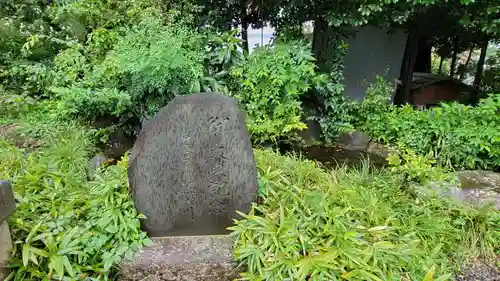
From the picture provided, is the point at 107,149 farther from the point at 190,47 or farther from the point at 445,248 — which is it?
the point at 445,248

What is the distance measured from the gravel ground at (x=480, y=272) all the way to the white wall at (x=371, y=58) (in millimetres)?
4881

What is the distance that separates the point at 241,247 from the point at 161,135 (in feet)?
3.13

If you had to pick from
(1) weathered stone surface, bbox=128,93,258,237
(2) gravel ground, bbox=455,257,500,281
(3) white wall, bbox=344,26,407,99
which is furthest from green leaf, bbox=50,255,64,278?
(3) white wall, bbox=344,26,407,99

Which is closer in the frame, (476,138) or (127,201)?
(127,201)

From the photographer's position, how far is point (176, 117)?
92.5 inches

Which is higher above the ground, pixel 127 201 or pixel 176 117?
pixel 176 117

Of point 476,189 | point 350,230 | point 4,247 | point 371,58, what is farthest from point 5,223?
point 371,58

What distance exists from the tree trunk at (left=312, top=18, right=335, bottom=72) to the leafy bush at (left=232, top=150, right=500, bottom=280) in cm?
312

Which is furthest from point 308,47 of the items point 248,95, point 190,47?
point 190,47

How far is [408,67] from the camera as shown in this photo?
23.6 ft

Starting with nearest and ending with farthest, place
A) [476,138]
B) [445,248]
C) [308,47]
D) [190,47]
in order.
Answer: [445,248], [476,138], [190,47], [308,47]

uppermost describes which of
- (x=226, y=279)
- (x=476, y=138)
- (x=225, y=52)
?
(x=225, y=52)

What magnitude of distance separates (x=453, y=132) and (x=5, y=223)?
4917mm

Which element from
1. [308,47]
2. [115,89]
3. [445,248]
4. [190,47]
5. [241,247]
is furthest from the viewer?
[308,47]
